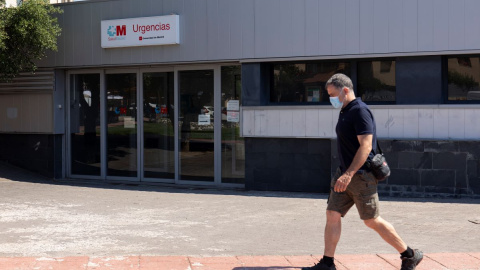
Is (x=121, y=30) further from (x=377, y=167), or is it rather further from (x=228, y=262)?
(x=377, y=167)

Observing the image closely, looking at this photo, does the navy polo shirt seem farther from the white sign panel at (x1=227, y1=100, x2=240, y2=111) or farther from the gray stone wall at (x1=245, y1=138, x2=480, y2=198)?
the white sign panel at (x1=227, y1=100, x2=240, y2=111)

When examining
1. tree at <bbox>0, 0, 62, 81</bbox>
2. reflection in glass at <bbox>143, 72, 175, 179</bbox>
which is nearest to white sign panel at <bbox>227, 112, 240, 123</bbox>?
reflection in glass at <bbox>143, 72, 175, 179</bbox>

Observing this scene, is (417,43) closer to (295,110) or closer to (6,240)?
(295,110)

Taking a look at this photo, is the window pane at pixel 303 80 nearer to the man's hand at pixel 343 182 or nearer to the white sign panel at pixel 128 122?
the white sign panel at pixel 128 122

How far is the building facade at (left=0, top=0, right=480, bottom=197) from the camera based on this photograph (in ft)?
35.0

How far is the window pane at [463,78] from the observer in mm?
10664

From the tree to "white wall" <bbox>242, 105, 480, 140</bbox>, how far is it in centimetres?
440

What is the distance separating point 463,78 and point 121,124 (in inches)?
286

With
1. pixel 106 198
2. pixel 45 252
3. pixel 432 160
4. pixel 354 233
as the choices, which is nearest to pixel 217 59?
pixel 106 198

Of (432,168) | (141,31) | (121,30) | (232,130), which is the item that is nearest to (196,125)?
(232,130)

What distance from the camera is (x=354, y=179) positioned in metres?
5.62

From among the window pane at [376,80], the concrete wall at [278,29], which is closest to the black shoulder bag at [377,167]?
the concrete wall at [278,29]

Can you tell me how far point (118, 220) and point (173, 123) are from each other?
4.67 metres

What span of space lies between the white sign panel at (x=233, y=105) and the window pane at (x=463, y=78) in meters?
4.12
